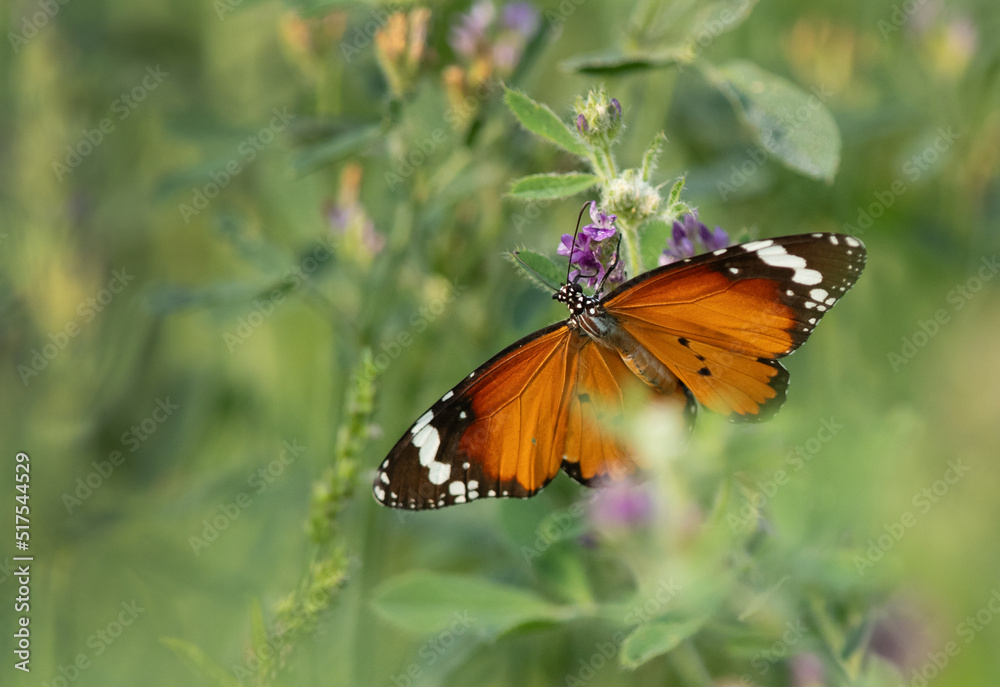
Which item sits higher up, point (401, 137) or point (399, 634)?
point (401, 137)

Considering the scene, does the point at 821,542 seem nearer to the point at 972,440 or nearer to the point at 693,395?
the point at 693,395

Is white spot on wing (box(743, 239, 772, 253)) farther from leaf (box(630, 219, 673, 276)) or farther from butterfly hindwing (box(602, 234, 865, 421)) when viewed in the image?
leaf (box(630, 219, 673, 276))

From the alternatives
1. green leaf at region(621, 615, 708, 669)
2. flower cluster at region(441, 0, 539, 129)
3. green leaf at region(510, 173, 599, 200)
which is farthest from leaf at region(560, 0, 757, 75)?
green leaf at region(621, 615, 708, 669)

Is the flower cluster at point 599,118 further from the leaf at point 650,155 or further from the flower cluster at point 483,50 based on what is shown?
the flower cluster at point 483,50

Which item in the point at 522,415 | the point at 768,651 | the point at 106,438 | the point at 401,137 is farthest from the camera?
the point at 106,438

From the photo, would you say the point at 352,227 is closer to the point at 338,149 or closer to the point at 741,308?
the point at 338,149

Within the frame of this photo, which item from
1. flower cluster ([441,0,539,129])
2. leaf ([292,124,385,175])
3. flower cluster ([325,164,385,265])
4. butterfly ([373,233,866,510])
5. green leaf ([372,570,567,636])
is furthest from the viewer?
flower cluster ([325,164,385,265])

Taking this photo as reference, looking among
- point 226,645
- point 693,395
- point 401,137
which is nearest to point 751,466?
point 693,395
